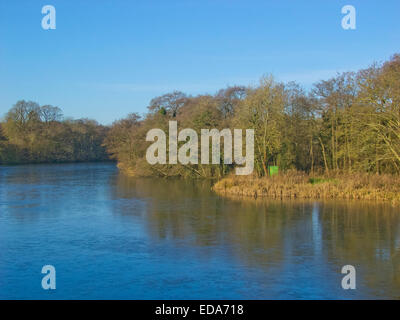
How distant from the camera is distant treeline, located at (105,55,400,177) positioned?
21219mm

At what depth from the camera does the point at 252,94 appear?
26.6 meters

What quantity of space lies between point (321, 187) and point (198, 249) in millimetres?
11276

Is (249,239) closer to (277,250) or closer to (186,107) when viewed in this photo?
(277,250)

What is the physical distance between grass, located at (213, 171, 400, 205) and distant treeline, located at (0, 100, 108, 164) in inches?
1705

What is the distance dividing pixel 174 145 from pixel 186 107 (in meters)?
6.99

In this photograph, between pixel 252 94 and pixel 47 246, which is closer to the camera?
pixel 47 246

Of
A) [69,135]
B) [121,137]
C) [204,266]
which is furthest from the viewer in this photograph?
[69,135]

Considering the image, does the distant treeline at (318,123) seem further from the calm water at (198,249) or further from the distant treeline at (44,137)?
the distant treeline at (44,137)

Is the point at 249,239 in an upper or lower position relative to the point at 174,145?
lower

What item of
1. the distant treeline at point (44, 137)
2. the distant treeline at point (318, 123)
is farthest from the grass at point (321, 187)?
the distant treeline at point (44, 137)

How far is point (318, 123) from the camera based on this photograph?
28266mm

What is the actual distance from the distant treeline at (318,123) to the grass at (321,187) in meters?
1.10

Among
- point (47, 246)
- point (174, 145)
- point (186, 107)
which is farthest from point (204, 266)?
point (186, 107)

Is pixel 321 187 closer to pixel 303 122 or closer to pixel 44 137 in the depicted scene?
Result: pixel 303 122
